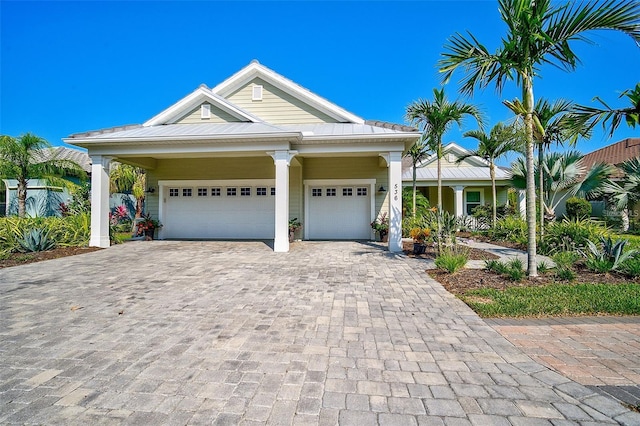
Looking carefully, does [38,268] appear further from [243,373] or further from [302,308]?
[243,373]

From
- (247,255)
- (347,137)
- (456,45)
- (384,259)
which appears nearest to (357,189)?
(347,137)

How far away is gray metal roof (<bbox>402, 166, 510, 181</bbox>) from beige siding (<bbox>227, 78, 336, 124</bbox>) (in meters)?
8.20

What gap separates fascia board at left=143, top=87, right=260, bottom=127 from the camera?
37.2 feet

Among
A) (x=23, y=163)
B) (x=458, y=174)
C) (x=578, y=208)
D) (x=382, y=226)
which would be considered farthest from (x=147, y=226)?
(x=578, y=208)

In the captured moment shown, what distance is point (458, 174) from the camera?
17859mm

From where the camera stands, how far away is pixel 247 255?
8641 mm

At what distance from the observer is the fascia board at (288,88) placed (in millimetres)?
12039

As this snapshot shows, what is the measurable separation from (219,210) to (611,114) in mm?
11816

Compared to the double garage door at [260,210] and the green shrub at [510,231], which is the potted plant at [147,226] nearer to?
the double garage door at [260,210]

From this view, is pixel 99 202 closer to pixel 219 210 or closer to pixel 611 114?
pixel 219 210

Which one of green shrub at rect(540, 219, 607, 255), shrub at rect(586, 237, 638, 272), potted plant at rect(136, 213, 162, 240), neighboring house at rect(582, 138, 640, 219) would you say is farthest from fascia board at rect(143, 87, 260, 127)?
neighboring house at rect(582, 138, 640, 219)

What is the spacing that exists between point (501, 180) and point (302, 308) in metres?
16.9

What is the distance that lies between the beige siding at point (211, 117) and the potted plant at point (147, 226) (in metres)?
Answer: 4.03

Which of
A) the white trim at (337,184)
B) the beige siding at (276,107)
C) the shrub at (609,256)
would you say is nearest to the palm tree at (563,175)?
the shrub at (609,256)
